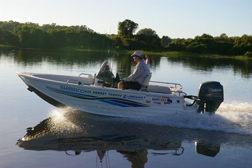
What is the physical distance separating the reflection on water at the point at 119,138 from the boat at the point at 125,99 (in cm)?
36

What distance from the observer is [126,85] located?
8648mm

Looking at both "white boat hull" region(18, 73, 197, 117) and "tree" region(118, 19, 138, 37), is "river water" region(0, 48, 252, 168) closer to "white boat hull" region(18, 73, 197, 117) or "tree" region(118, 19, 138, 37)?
"white boat hull" region(18, 73, 197, 117)

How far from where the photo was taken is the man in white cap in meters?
8.45

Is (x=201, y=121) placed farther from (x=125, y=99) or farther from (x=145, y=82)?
(x=125, y=99)

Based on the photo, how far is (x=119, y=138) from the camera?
7344mm

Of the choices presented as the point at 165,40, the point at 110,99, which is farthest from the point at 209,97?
the point at 165,40

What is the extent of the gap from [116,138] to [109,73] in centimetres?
259

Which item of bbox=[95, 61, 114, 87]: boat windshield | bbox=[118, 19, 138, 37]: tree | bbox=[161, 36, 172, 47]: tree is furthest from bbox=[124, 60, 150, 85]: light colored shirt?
bbox=[161, 36, 172, 47]: tree

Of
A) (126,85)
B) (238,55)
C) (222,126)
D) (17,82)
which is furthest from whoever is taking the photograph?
(238,55)

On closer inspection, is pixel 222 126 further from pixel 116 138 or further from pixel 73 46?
pixel 73 46

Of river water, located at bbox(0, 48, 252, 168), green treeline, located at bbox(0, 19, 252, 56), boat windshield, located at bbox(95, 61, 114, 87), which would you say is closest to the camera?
river water, located at bbox(0, 48, 252, 168)

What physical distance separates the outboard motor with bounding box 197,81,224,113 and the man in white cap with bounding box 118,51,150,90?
1.61 meters

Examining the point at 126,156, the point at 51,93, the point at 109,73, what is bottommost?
the point at 126,156

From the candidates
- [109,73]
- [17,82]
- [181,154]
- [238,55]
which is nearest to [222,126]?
[181,154]
